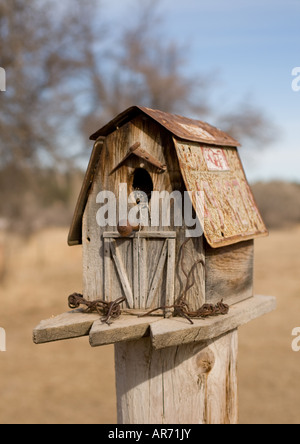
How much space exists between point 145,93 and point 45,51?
3520 mm

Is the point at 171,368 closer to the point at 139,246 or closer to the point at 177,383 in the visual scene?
the point at 177,383

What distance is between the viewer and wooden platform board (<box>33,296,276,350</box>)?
2496 mm

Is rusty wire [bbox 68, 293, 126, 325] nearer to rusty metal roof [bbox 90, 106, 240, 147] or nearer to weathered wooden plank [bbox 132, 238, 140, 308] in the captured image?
weathered wooden plank [bbox 132, 238, 140, 308]

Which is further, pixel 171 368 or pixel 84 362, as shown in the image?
pixel 84 362

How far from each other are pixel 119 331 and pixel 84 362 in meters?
5.62

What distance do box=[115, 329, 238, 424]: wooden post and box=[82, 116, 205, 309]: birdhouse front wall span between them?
319mm

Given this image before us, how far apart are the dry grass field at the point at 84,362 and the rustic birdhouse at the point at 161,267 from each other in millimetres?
3482

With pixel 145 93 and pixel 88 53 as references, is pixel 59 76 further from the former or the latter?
pixel 145 93

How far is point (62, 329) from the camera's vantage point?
270 centimetres

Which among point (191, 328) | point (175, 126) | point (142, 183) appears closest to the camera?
point (191, 328)

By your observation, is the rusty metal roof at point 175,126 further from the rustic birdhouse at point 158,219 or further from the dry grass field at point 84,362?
the dry grass field at point 84,362

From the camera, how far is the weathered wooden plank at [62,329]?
2678 millimetres

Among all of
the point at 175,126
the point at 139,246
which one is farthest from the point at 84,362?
the point at 175,126

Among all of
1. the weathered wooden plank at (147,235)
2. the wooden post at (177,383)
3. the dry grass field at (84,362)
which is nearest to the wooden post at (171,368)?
the wooden post at (177,383)
